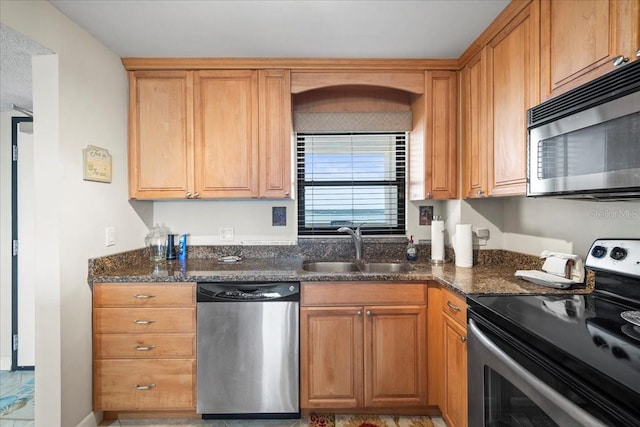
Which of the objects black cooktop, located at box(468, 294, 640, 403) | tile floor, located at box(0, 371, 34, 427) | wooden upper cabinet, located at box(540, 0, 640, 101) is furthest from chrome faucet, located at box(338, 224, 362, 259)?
tile floor, located at box(0, 371, 34, 427)

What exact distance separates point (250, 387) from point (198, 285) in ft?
2.24

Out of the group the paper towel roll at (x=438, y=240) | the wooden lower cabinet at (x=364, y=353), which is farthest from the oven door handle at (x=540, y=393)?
the paper towel roll at (x=438, y=240)

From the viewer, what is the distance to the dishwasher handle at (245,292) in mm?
1975

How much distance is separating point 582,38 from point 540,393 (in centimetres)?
129

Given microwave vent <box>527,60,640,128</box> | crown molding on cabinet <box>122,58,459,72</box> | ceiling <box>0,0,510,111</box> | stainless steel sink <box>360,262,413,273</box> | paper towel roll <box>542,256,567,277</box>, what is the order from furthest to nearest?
stainless steel sink <box>360,262,413,273</box> → crown molding on cabinet <box>122,58,459,72</box> → ceiling <box>0,0,510,111</box> → paper towel roll <box>542,256,567,277</box> → microwave vent <box>527,60,640,128</box>

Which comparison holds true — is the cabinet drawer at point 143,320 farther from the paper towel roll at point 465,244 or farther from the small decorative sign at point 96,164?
the paper towel roll at point 465,244

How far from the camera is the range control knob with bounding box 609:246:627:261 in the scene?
4.41 ft

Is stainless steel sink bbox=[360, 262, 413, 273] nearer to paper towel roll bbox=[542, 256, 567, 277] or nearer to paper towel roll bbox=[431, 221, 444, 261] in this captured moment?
paper towel roll bbox=[431, 221, 444, 261]

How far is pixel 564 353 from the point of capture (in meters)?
0.90

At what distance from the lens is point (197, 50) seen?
7.25ft

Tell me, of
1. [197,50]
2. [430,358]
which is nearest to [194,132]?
[197,50]

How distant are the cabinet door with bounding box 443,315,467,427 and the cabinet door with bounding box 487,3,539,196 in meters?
0.79

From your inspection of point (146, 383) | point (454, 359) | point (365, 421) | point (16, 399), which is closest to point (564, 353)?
point (454, 359)

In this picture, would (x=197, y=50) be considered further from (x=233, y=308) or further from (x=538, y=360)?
(x=538, y=360)
